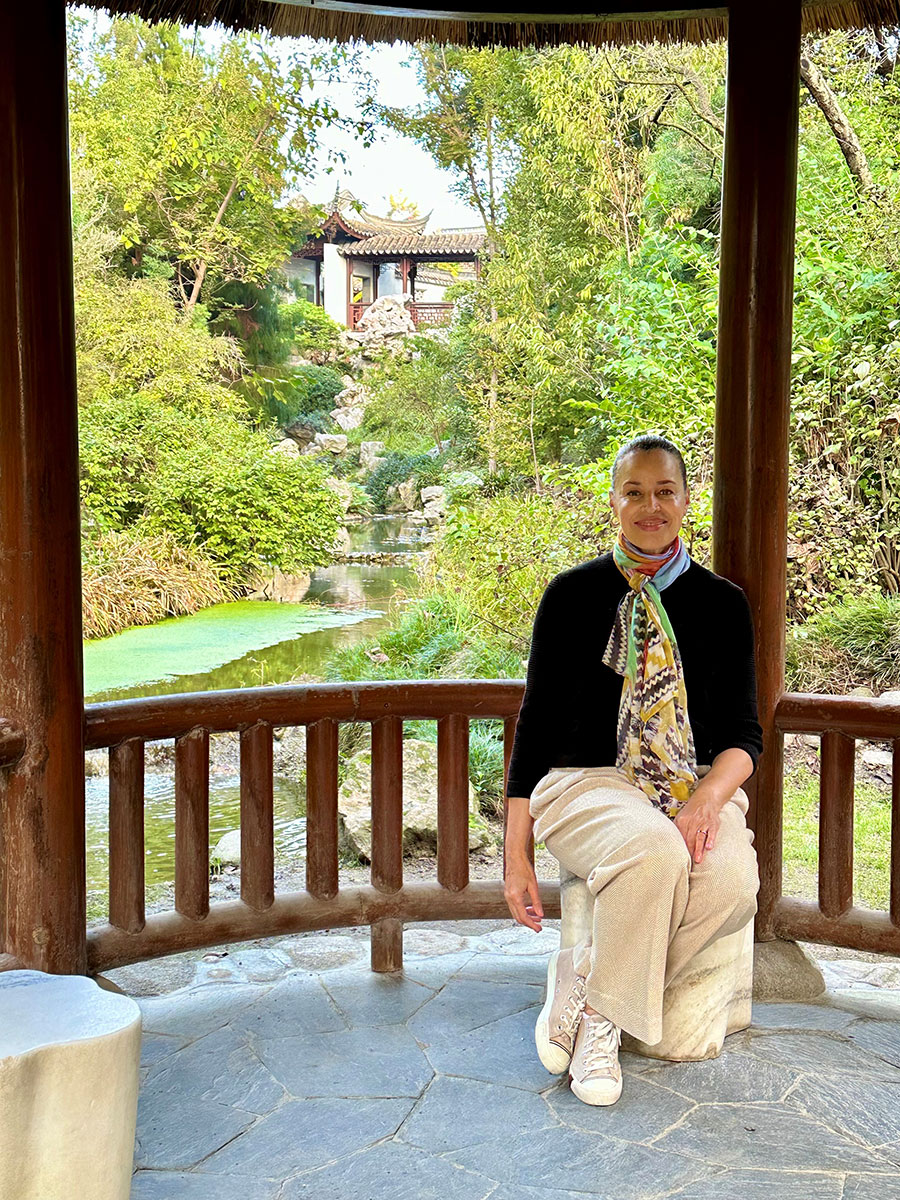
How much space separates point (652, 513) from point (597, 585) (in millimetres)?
210

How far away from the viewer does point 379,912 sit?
2.99 meters

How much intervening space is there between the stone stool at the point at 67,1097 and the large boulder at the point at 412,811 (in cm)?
314

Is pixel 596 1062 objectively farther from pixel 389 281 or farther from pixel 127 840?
pixel 389 281

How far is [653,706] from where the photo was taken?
241 cm

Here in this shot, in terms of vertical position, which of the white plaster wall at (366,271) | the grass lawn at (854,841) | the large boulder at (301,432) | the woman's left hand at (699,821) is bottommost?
the grass lawn at (854,841)

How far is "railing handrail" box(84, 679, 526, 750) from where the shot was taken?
2693 millimetres

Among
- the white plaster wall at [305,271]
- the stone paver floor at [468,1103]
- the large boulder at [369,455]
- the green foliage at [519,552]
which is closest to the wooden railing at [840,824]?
the stone paver floor at [468,1103]

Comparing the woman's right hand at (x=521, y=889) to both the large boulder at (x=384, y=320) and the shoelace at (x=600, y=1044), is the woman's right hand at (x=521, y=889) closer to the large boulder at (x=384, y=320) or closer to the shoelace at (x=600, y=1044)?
the shoelace at (x=600, y=1044)

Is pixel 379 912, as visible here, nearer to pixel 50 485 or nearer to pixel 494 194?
pixel 50 485

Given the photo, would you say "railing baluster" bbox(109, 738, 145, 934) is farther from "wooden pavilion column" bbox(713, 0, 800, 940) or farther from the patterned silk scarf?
"wooden pavilion column" bbox(713, 0, 800, 940)

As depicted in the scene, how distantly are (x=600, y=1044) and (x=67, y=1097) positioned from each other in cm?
110

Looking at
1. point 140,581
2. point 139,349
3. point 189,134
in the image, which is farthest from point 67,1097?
point 189,134

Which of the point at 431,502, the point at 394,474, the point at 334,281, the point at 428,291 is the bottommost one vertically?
the point at 431,502

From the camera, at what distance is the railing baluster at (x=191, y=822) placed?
2783 mm
